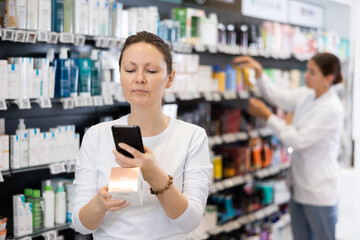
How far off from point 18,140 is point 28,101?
9.9 inches

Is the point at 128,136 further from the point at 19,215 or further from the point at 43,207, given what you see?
the point at 43,207

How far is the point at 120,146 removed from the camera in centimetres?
172

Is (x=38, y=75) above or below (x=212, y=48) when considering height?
below

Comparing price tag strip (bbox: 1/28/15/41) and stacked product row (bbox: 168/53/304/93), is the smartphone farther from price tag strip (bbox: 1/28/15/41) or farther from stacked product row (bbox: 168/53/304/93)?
stacked product row (bbox: 168/53/304/93)

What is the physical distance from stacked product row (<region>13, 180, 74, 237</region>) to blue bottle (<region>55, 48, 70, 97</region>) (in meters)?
0.61

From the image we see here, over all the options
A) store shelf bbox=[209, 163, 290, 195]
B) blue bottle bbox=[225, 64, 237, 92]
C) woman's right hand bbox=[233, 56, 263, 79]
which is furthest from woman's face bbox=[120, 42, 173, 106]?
woman's right hand bbox=[233, 56, 263, 79]

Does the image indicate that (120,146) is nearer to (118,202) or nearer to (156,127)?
(118,202)

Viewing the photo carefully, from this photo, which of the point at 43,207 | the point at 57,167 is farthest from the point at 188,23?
the point at 43,207

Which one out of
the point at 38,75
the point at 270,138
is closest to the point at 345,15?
the point at 270,138

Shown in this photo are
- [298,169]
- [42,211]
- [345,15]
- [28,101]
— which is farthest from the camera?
[345,15]

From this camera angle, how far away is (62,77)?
3.22 m

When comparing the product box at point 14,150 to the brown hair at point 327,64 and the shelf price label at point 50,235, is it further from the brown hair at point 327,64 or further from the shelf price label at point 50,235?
the brown hair at point 327,64

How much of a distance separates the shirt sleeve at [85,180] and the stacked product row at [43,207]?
1.23m

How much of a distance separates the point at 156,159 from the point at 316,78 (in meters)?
2.82
